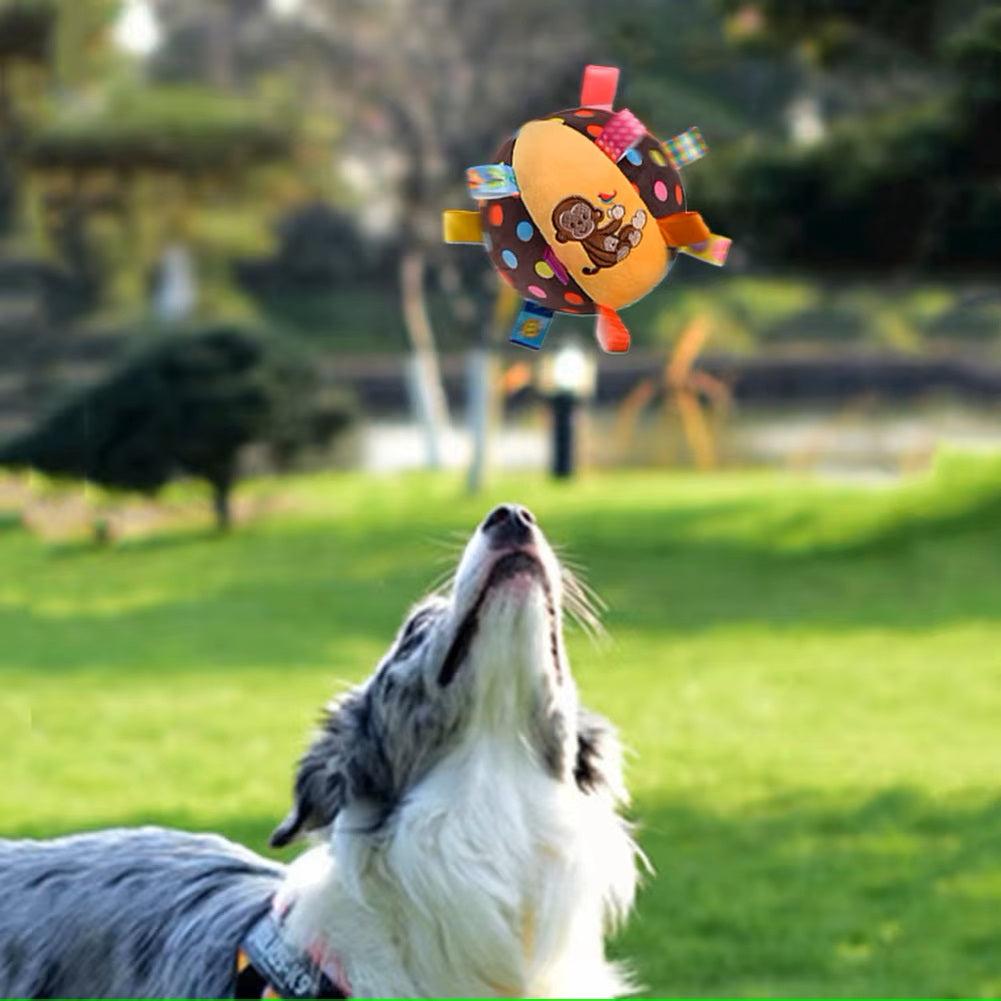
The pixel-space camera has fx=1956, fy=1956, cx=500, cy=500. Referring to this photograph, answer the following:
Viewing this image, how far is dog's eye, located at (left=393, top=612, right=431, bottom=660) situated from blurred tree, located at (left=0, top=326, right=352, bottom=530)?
11.1 meters

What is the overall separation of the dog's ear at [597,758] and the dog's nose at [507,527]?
372mm

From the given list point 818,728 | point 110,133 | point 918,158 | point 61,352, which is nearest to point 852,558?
point 918,158

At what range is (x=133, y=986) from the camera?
315 centimetres

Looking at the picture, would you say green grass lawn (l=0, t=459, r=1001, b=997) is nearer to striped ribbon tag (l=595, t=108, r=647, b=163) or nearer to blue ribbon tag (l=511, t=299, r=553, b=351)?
blue ribbon tag (l=511, t=299, r=553, b=351)

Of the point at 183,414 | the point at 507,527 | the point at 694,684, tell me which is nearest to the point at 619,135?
the point at 507,527

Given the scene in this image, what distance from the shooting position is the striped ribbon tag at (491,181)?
9.14 feet

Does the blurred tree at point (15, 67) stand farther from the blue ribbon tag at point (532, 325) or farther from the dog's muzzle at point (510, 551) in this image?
the dog's muzzle at point (510, 551)

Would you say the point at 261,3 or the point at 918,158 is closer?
the point at 918,158

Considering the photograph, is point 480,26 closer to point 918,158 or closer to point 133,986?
point 918,158

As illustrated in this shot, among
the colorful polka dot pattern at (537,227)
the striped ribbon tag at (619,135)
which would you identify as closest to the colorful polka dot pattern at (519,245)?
the colorful polka dot pattern at (537,227)

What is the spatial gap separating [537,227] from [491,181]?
11 cm

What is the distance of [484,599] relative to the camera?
2.62 metres

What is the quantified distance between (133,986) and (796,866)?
336 centimetres

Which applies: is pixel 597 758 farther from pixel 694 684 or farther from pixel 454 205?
pixel 454 205
